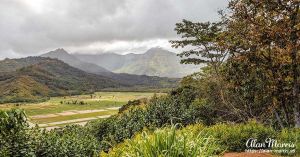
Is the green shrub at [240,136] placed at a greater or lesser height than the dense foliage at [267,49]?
lesser

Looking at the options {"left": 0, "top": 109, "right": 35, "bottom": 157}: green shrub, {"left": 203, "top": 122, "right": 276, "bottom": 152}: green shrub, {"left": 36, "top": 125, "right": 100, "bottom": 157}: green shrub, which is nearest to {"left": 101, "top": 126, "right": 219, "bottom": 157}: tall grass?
{"left": 203, "top": 122, "right": 276, "bottom": 152}: green shrub

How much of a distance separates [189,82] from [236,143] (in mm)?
28337

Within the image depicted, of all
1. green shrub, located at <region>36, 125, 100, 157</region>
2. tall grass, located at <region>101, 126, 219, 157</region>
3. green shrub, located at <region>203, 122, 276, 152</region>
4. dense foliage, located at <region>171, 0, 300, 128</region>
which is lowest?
green shrub, located at <region>36, 125, 100, 157</region>

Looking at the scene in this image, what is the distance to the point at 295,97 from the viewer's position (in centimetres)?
1215

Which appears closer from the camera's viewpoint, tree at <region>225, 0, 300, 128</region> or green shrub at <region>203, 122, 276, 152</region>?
green shrub at <region>203, 122, 276, 152</region>

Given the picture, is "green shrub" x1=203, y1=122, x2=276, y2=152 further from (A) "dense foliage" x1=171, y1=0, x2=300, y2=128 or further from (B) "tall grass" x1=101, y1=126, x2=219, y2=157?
(B) "tall grass" x1=101, y1=126, x2=219, y2=157

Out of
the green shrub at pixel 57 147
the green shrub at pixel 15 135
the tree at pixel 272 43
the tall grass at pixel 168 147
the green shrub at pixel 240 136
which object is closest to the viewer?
the tall grass at pixel 168 147

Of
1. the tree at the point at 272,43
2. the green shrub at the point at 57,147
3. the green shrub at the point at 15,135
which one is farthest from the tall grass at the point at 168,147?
the green shrub at the point at 57,147

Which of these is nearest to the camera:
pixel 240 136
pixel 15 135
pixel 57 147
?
pixel 240 136

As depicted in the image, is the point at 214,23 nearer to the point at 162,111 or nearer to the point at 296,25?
the point at 162,111

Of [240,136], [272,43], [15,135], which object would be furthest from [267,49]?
[15,135]

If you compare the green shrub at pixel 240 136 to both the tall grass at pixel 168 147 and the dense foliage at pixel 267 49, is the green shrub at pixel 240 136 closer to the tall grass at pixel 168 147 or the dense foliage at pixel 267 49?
the dense foliage at pixel 267 49

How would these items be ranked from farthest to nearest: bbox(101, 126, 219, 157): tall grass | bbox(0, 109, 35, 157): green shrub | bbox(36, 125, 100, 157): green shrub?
bbox(36, 125, 100, 157): green shrub < bbox(0, 109, 35, 157): green shrub < bbox(101, 126, 219, 157): tall grass

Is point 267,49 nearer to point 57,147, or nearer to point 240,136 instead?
point 240,136
